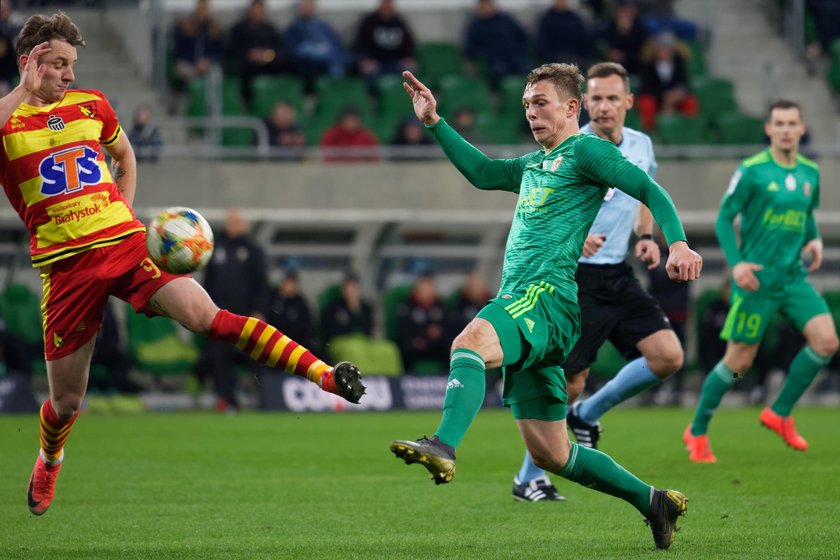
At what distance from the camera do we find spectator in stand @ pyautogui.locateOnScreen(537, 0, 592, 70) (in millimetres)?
21188

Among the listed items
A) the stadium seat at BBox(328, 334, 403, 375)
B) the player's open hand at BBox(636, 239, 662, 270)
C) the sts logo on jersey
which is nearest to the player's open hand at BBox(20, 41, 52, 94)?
the sts logo on jersey

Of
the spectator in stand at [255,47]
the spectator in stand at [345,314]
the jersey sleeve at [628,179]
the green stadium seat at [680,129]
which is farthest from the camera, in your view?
the spectator in stand at [255,47]

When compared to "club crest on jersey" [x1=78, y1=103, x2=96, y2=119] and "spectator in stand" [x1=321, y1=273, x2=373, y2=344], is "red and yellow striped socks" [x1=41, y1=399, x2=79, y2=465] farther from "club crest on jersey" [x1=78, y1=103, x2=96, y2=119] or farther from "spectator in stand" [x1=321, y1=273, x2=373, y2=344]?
"spectator in stand" [x1=321, y1=273, x2=373, y2=344]

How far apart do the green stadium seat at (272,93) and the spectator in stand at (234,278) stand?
143 inches

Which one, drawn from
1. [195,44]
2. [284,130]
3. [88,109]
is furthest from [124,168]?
[195,44]

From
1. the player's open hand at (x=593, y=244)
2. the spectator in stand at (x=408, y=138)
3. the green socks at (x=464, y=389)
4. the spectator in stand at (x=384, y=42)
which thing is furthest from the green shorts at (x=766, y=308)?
the spectator in stand at (x=384, y=42)

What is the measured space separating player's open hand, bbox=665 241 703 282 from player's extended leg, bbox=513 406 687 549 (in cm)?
95

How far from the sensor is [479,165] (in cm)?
691

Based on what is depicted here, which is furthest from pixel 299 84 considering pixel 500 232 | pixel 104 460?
pixel 104 460

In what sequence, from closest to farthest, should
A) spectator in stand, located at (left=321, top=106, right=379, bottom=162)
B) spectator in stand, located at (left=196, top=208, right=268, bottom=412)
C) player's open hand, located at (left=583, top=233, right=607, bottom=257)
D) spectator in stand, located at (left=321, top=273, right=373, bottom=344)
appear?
player's open hand, located at (left=583, top=233, right=607, bottom=257) < spectator in stand, located at (left=196, top=208, right=268, bottom=412) < spectator in stand, located at (left=321, top=273, right=373, bottom=344) < spectator in stand, located at (left=321, top=106, right=379, bottom=162)

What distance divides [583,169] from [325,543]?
84.5 inches

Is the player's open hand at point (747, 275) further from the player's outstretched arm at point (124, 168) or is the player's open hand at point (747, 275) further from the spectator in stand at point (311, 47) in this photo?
the spectator in stand at point (311, 47)

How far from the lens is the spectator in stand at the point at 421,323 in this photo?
711 inches

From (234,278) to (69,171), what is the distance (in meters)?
9.72
